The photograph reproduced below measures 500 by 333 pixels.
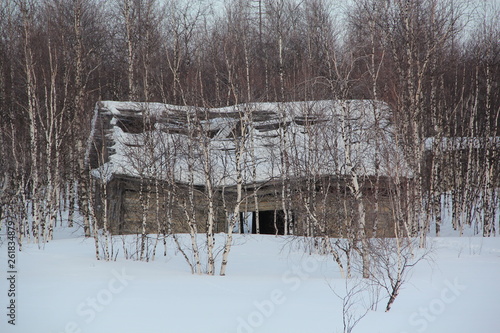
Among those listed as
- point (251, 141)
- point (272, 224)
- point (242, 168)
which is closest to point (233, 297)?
point (242, 168)

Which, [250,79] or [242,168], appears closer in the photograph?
[242,168]

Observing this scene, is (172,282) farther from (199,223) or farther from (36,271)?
(199,223)

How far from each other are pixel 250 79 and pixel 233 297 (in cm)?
1160

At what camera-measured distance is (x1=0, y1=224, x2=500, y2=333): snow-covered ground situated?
23.4 feet

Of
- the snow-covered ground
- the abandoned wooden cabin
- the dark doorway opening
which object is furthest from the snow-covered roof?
the dark doorway opening

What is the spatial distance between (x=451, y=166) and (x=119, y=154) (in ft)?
43.0

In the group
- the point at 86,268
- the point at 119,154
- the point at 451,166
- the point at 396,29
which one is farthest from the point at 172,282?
the point at 451,166

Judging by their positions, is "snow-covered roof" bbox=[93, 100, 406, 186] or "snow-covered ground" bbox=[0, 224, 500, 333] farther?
"snow-covered roof" bbox=[93, 100, 406, 186]

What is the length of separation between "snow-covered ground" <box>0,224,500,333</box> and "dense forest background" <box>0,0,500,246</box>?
329 centimetres

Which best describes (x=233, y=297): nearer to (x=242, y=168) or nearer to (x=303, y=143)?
(x=242, y=168)

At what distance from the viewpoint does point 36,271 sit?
10.2 metres

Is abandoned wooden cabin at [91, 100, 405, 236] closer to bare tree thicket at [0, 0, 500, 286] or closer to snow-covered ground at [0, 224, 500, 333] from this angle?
bare tree thicket at [0, 0, 500, 286]

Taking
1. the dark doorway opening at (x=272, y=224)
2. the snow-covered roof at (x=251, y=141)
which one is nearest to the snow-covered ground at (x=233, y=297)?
the snow-covered roof at (x=251, y=141)

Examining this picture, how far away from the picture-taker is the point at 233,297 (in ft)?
28.0
